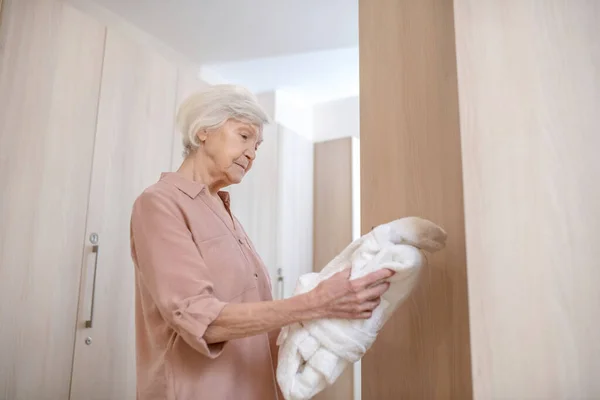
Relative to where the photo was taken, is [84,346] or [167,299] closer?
[167,299]

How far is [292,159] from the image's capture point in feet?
9.45

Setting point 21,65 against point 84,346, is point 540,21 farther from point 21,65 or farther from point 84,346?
point 84,346

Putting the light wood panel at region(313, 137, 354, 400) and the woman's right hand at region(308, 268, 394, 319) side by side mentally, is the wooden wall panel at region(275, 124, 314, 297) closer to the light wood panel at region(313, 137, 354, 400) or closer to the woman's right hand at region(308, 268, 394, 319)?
the light wood panel at region(313, 137, 354, 400)

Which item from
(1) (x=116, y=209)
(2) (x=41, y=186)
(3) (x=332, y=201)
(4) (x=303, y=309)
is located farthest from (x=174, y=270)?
(3) (x=332, y=201)

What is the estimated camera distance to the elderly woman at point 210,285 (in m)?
0.81

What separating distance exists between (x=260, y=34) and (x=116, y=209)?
50.5 inches

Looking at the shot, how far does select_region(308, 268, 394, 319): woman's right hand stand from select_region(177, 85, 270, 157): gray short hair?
1.52ft

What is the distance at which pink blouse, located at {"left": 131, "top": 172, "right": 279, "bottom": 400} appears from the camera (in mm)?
811

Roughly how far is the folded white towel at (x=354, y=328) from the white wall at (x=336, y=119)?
2572 mm

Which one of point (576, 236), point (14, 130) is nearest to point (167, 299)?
point (576, 236)

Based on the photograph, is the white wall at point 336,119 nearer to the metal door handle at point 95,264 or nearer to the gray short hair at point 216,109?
the metal door handle at point 95,264

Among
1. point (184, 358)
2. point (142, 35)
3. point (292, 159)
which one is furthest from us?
point (292, 159)

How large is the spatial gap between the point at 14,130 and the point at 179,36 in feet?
4.35

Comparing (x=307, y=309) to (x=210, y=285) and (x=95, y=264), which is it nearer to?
(x=210, y=285)
